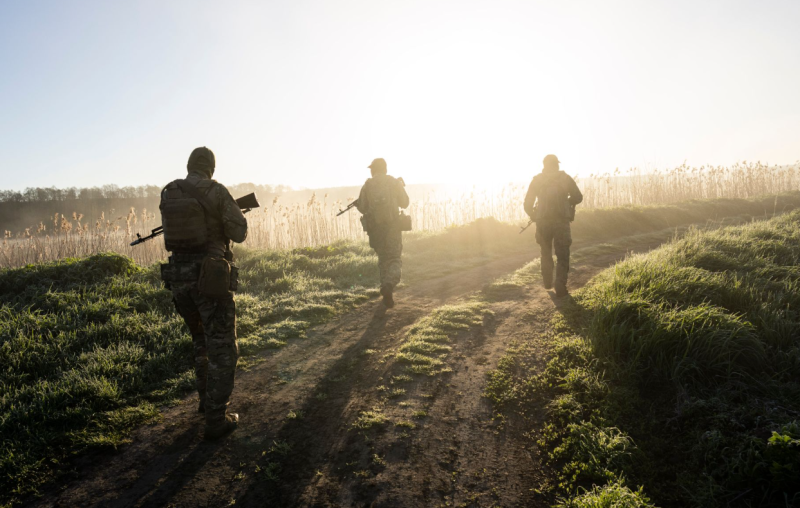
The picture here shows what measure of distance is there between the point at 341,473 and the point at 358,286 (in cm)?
541

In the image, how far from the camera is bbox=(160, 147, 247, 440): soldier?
302 cm

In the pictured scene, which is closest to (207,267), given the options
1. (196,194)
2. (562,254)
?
(196,194)

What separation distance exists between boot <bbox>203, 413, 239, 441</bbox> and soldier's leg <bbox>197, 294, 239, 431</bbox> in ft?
0.05

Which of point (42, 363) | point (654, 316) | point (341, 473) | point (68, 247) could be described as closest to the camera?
point (341, 473)

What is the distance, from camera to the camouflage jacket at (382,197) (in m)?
6.36

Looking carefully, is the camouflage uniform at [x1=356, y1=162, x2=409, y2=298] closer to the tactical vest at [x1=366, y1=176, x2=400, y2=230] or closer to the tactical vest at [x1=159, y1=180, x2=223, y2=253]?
the tactical vest at [x1=366, y1=176, x2=400, y2=230]

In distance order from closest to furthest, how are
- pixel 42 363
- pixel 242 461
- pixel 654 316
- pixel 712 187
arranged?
pixel 242 461, pixel 654 316, pixel 42 363, pixel 712 187

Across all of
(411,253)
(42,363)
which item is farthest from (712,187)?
(42,363)

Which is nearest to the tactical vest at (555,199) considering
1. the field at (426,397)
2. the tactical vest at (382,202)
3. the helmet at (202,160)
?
the field at (426,397)

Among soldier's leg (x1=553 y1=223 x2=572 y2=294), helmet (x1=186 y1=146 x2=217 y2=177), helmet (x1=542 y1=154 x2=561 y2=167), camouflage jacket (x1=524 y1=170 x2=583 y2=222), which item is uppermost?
helmet (x1=542 y1=154 x2=561 y2=167)

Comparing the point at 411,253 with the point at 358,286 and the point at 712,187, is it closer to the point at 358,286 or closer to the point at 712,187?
the point at 358,286

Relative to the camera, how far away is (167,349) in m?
4.53

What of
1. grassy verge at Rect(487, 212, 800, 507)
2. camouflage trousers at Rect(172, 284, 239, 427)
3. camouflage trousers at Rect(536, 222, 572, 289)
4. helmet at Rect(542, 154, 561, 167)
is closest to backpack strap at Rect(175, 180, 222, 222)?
camouflage trousers at Rect(172, 284, 239, 427)

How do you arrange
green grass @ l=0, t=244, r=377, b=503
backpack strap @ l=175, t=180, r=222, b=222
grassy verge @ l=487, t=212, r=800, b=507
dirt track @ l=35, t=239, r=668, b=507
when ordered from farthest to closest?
backpack strap @ l=175, t=180, r=222, b=222 < green grass @ l=0, t=244, r=377, b=503 < dirt track @ l=35, t=239, r=668, b=507 < grassy verge @ l=487, t=212, r=800, b=507
